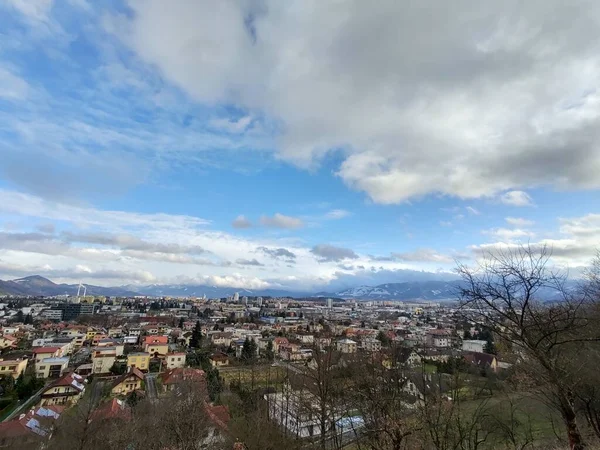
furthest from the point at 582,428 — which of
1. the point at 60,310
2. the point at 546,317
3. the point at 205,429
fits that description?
the point at 60,310

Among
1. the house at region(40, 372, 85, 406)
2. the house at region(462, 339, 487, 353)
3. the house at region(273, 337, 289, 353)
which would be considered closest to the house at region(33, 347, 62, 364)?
the house at region(40, 372, 85, 406)

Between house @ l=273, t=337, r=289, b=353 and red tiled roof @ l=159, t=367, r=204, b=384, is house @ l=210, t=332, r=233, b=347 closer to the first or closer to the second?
house @ l=273, t=337, r=289, b=353

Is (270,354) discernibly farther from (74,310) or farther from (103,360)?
(74,310)

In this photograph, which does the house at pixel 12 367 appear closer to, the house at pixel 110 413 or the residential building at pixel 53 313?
the house at pixel 110 413

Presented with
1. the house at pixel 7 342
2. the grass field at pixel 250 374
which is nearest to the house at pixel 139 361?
the grass field at pixel 250 374

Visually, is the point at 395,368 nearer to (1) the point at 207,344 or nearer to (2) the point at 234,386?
(2) the point at 234,386

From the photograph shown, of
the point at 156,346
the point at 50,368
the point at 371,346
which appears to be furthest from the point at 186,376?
the point at 156,346
